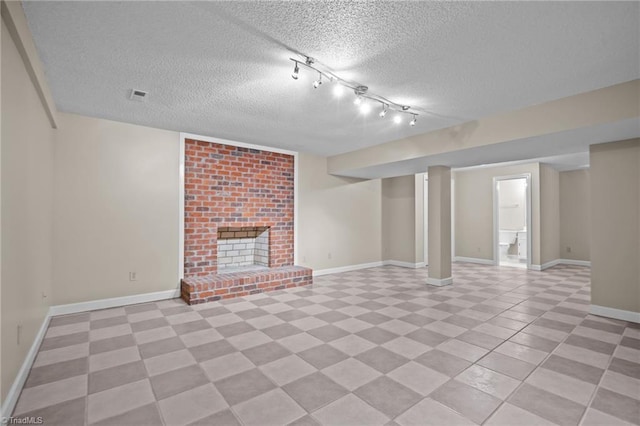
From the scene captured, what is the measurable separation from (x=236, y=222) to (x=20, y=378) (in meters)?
3.17

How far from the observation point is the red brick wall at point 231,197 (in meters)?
4.58

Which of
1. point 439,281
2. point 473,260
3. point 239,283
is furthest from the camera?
point 473,260

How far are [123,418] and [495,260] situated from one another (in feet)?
25.2

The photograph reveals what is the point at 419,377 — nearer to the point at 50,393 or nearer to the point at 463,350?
the point at 463,350

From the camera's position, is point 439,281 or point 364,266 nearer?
point 439,281

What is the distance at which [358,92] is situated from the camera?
2.96m

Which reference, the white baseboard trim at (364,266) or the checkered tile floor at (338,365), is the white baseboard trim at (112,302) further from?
the white baseboard trim at (364,266)

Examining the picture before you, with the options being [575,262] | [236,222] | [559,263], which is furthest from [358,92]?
[575,262]

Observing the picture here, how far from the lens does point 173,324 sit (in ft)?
10.9

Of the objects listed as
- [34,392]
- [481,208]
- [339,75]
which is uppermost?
[339,75]

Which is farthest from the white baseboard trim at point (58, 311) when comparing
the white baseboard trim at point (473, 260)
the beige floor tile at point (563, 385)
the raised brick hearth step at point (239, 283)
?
the white baseboard trim at point (473, 260)

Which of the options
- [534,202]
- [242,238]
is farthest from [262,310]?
[534,202]

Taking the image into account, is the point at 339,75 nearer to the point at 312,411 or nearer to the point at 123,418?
the point at 312,411

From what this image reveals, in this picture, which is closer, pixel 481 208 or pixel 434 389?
pixel 434 389
